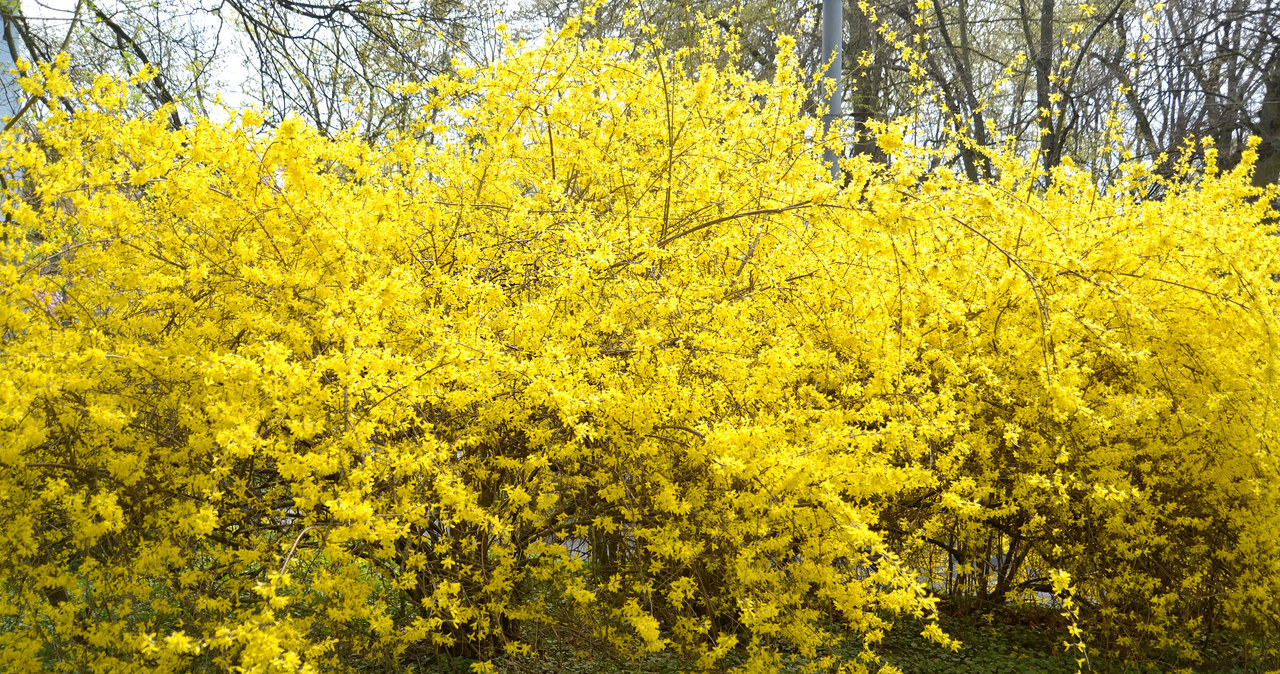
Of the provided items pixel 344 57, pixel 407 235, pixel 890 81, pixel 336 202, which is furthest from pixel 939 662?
pixel 890 81

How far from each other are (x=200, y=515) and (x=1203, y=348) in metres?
4.20

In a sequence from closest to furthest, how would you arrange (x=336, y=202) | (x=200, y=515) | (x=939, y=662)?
(x=200, y=515) < (x=336, y=202) < (x=939, y=662)

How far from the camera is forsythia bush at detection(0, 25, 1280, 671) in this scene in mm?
2973

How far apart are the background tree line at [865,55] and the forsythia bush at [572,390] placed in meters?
1.33

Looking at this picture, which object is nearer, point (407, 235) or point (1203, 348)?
point (407, 235)

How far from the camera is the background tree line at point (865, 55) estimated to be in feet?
22.3

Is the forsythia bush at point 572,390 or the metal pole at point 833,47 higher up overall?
the metal pole at point 833,47

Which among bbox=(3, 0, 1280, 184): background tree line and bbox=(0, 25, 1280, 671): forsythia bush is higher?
bbox=(3, 0, 1280, 184): background tree line

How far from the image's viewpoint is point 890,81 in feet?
38.8

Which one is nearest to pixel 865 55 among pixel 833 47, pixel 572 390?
pixel 833 47

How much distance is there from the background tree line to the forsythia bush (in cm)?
133

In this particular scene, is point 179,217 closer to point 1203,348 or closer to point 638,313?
point 638,313

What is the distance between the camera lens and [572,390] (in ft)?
9.75

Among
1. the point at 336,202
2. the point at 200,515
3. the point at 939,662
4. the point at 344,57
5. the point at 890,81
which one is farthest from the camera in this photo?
the point at 890,81
